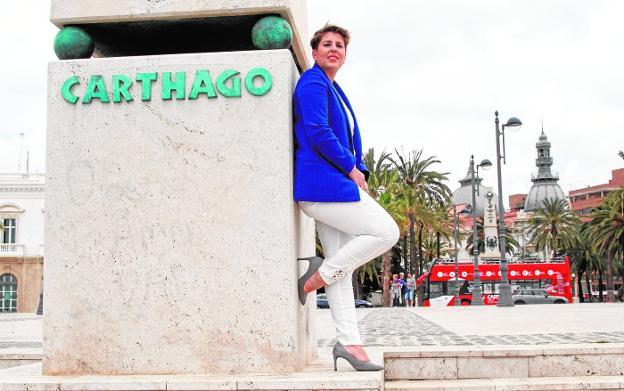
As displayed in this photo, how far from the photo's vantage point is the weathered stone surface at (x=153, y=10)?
4.51 metres

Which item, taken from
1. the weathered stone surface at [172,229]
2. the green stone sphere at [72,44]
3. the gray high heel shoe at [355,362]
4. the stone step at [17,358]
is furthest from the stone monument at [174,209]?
the stone step at [17,358]

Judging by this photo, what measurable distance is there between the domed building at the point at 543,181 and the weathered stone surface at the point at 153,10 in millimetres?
135233

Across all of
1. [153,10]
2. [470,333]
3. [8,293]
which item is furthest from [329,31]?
[8,293]

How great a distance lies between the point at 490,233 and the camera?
7356 cm

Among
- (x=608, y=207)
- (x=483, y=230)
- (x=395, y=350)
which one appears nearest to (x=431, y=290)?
(x=608, y=207)

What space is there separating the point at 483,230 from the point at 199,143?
7552 cm

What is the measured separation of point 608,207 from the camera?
191 ft

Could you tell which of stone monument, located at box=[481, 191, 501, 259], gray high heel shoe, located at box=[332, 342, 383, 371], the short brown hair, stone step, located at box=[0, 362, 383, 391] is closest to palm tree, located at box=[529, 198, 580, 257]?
stone monument, located at box=[481, 191, 501, 259]

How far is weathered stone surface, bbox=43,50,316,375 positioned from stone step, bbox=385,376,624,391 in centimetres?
79

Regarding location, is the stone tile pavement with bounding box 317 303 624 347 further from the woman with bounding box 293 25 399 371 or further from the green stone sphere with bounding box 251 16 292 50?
the green stone sphere with bounding box 251 16 292 50

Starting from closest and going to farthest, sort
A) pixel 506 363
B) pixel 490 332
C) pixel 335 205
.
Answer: pixel 335 205
pixel 506 363
pixel 490 332

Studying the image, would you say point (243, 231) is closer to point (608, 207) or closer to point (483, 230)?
point (608, 207)

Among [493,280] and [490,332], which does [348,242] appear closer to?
[490,332]

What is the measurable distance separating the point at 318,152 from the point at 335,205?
33 cm
